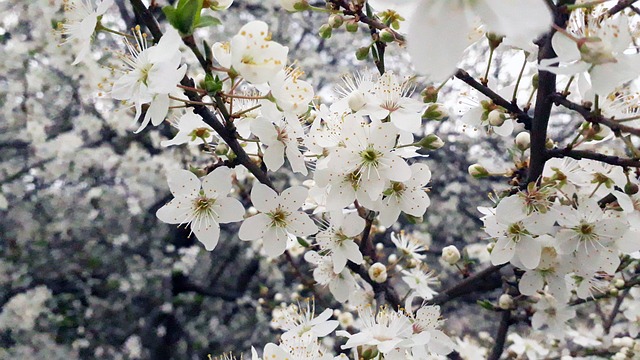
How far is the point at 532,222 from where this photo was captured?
110cm

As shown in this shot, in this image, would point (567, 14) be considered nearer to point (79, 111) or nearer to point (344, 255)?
point (344, 255)

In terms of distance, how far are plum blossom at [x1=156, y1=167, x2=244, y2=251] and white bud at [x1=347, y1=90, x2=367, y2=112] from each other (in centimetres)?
31

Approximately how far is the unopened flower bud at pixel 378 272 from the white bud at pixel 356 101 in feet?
1.63

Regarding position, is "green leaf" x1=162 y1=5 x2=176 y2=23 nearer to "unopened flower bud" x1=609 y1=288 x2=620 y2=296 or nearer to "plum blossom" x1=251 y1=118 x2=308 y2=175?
"plum blossom" x1=251 y1=118 x2=308 y2=175

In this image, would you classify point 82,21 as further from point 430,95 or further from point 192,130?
point 430,95

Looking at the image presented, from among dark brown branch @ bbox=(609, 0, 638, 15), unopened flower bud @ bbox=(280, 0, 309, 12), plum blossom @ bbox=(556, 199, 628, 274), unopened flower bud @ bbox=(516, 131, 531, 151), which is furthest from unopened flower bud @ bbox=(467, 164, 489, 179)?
unopened flower bud @ bbox=(280, 0, 309, 12)

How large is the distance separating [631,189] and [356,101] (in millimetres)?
592

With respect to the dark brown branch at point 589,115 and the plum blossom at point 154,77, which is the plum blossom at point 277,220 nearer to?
the plum blossom at point 154,77

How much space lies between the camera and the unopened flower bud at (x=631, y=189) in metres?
1.10

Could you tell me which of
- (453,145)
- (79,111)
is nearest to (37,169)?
(79,111)

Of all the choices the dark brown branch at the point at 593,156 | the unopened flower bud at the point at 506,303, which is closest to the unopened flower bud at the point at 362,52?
the dark brown branch at the point at 593,156

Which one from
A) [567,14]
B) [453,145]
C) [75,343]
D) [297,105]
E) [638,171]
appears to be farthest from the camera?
[453,145]

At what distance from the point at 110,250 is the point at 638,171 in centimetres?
352

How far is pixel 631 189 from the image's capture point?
3.62ft
